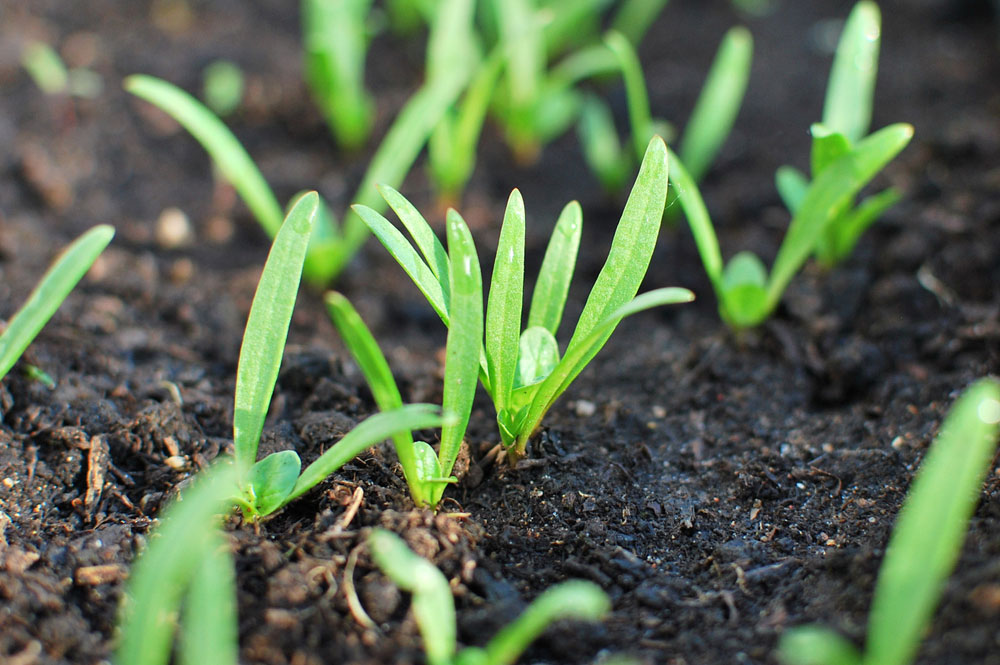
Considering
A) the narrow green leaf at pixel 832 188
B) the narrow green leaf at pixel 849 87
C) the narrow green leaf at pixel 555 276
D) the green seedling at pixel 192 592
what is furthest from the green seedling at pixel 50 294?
the narrow green leaf at pixel 849 87

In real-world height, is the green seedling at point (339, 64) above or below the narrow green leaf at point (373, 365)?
above

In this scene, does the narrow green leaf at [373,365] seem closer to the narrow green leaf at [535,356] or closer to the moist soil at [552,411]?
the moist soil at [552,411]

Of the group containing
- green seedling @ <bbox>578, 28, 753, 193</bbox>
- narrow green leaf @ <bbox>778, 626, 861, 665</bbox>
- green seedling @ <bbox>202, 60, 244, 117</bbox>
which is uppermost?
green seedling @ <bbox>578, 28, 753, 193</bbox>

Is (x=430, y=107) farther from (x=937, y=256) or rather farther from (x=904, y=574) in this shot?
(x=904, y=574)

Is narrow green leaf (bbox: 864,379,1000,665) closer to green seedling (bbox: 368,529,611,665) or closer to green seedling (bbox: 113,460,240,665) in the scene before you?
green seedling (bbox: 368,529,611,665)

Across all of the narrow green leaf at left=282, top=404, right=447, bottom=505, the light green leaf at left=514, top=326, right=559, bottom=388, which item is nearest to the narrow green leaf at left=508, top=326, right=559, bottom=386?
the light green leaf at left=514, top=326, right=559, bottom=388
